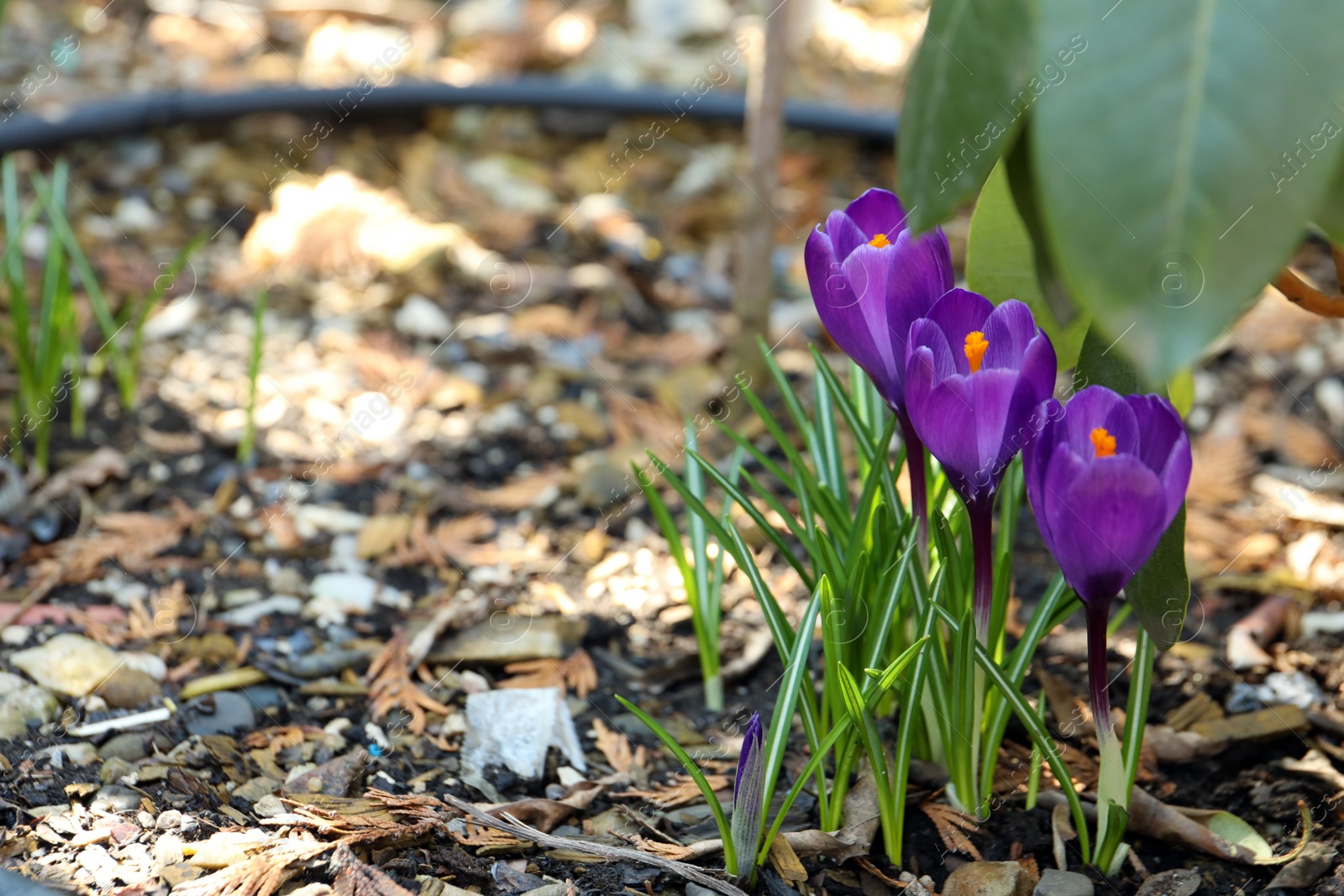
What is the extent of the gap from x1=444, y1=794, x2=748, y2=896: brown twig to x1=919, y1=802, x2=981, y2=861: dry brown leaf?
0.24 m

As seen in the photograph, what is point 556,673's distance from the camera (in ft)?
4.95

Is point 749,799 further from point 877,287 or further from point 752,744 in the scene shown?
point 877,287

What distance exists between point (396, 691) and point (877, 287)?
0.85 m

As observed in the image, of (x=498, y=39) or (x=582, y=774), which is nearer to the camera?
(x=582, y=774)

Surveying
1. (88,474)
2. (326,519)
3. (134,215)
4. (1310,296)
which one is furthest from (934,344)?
(134,215)

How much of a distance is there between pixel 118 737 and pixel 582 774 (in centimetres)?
54

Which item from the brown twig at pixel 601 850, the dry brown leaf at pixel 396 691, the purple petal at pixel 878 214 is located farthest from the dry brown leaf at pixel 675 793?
the purple petal at pixel 878 214

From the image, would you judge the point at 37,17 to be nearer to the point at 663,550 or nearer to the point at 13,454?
the point at 13,454

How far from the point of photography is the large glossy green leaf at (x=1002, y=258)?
38.2 inches

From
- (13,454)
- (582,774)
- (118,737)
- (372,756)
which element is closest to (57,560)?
(13,454)

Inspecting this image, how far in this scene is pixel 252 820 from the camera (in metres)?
1.14

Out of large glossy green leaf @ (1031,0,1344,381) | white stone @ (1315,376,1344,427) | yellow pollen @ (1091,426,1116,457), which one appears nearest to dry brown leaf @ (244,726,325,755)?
yellow pollen @ (1091,426,1116,457)

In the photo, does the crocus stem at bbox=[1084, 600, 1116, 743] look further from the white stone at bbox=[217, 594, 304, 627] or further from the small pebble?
the white stone at bbox=[217, 594, 304, 627]

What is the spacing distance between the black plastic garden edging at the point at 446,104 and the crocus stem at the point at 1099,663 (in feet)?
7.03
